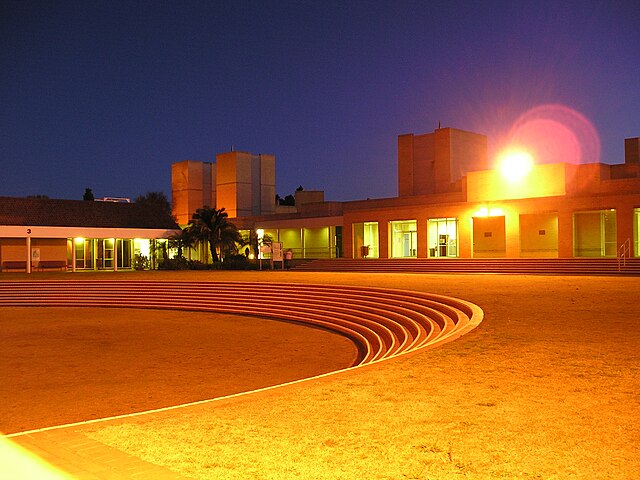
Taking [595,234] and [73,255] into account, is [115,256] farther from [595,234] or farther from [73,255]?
[595,234]

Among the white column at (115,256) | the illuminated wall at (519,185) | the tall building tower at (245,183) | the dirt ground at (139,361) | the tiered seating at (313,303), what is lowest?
the dirt ground at (139,361)

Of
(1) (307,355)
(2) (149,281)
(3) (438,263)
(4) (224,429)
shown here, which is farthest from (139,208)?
(4) (224,429)

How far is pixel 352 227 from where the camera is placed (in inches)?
1563

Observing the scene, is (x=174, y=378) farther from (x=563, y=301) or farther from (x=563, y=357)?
(x=563, y=301)

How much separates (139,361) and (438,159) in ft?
124

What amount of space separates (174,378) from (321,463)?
7.01 metres

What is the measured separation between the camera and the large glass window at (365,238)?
39844 mm

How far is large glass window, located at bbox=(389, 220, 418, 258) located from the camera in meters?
38.1

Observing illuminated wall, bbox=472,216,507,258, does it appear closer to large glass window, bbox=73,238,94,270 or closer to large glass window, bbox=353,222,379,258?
large glass window, bbox=353,222,379,258

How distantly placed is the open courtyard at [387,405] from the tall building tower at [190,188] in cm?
4651

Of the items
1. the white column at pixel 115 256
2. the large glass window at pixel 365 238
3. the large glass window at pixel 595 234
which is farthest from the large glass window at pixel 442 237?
the white column at pixel 115 256

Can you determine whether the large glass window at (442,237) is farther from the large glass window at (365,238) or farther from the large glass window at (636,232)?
the large glass window at (636,232)

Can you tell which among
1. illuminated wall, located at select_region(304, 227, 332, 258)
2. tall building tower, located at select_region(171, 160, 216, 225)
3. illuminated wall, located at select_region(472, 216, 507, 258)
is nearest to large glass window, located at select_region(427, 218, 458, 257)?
illuminated wall, located at select_region(472, 216, 507, 258)

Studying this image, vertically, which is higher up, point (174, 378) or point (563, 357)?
point (563, 357)
